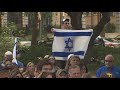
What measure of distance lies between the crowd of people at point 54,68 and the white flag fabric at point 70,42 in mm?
107

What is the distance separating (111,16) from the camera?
545 cm

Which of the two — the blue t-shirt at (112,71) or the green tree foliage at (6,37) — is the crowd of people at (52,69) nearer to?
the blue t-shirt at (112,71)

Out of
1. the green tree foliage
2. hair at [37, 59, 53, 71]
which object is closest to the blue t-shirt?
hair at [37, 59, 53, 71]

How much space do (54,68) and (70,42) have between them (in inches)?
29.0

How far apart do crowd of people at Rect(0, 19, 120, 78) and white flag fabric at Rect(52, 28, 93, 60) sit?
107 millimetres

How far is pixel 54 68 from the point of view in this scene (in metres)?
5.39

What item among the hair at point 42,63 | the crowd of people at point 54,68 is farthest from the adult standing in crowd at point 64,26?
the hair at point 42,63

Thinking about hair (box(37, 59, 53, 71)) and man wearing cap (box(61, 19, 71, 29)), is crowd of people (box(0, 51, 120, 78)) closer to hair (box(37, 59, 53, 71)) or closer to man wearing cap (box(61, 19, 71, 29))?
hair (box(37, 59, 53, 71))

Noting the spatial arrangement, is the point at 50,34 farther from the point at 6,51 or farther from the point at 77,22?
the point at 6,51

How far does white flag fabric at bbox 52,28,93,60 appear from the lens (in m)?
5.38
